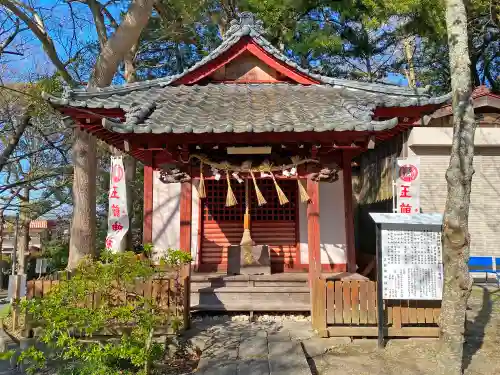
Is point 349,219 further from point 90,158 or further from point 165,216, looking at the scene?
point 90,158

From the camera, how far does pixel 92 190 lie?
424 inches

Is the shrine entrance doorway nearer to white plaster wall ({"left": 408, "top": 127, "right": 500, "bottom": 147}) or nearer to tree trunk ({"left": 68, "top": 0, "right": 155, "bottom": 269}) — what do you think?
tree trunk ({"left": 68, "top": 0, "right": 155, "bottom": 269})

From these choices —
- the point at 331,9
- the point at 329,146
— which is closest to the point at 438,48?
the point at 331,9

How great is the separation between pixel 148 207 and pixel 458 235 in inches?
270

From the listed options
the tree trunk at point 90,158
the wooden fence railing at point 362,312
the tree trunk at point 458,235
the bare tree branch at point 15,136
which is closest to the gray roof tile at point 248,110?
the tree trunk at point 458,235

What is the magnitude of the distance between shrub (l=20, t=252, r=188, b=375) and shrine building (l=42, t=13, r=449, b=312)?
6.56ft

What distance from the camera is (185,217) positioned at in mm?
8258

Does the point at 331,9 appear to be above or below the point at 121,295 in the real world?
above

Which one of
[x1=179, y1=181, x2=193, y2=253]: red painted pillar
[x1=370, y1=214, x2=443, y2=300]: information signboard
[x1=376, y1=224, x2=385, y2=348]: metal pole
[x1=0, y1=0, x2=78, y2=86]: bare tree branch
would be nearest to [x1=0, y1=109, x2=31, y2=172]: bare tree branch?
[x1=0, y1=0, x2=78, y2=86]: bare tree branch

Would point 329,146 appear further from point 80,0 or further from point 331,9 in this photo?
point 331,9

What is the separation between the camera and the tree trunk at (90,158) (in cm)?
1038

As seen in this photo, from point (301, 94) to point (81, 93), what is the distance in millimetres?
4849

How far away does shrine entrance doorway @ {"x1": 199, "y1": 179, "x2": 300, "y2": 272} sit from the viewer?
33.2 feet

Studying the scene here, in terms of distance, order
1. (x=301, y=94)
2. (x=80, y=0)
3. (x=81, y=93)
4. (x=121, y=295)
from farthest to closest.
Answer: (x=80, y=0) → (x=301, y=94) → (x=81, y=93) → (x=121, y=295)
